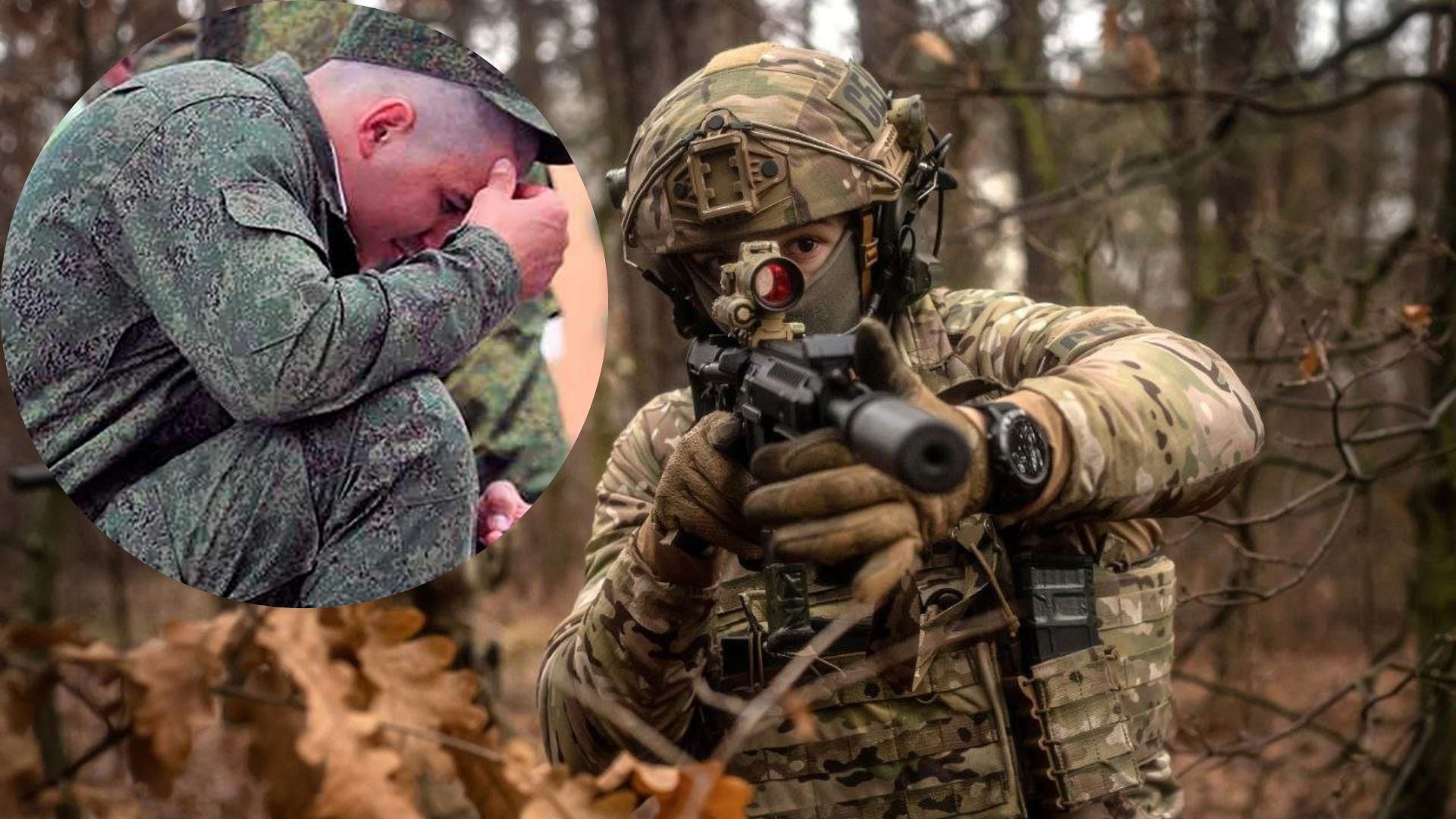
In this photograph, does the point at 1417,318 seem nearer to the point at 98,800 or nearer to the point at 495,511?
the point at 495,511

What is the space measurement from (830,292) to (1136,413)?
2.22ft

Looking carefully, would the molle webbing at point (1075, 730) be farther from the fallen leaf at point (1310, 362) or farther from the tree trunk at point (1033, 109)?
the tree trunk at point (1033, 109)

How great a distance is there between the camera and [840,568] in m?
1.90

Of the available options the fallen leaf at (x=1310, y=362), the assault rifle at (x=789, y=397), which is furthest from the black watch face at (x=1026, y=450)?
the fallen leaf at (x=1310, y=362)

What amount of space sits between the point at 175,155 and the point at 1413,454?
12.1 ft

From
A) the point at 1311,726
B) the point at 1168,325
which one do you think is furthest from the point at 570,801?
the point at 1168,325

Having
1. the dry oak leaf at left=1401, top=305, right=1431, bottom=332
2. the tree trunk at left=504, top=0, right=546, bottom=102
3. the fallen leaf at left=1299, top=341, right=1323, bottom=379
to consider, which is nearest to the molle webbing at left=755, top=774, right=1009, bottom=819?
the fallen leaf at left=1299, top=341, right=1323, bottom=379

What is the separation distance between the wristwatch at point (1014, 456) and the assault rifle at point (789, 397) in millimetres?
191

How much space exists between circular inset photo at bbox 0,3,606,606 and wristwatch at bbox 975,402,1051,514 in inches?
39.6

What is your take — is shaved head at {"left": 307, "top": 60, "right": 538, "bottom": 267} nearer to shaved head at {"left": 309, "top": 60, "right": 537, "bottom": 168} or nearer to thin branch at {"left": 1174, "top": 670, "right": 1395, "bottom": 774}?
shaved head at {"left": 309, "top": 60, "right": 537, "bottom": 168}

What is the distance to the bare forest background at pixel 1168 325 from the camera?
1.44 m

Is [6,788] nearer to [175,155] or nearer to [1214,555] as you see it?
[175,155]

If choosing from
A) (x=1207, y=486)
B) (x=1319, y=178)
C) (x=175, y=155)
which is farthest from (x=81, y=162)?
(x=1319, y=178)

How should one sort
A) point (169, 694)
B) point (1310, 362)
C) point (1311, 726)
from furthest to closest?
point (1311, 726)
point (1310, 362)
point (169, 694)
